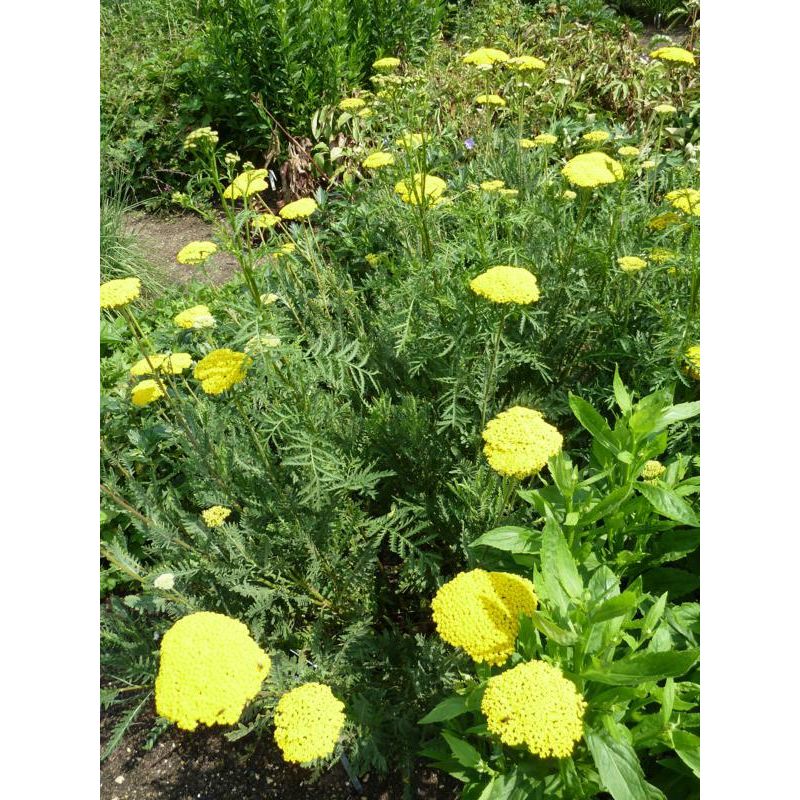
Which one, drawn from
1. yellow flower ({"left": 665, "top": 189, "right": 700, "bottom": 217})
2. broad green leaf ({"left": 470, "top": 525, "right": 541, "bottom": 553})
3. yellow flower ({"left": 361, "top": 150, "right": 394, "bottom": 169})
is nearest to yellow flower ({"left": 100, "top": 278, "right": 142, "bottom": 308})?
broad green leaf ({"left": 470, "top": 525, "right": 541, "bottom": 553})

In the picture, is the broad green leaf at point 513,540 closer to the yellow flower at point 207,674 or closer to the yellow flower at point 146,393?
the yellow flower at point 207,674

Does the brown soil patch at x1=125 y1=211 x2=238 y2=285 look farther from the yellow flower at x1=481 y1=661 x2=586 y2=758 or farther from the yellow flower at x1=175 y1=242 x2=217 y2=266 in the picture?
the yellow flower at x1=481 y1=661 x2=586 y2=758

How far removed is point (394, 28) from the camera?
5598 mm

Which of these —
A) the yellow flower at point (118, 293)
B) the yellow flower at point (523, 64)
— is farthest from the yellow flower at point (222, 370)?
the yellow flower at point (523, 64)

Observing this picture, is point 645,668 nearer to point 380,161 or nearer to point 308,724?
point 308,724

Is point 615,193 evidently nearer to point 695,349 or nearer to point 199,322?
point 695,349

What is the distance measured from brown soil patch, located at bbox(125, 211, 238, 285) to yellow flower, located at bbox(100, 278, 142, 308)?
2.55 meters

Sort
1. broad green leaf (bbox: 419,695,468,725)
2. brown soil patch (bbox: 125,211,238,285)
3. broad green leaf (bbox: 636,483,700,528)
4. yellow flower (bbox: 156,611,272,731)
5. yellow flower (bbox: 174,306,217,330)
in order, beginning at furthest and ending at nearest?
brown soil patch (bbox: 125,211,238,285)
yellow flower (bbox: 174,306,217,330)
broad green leaf (bbox: 636,483,700,528)
broad green leaf (bbox: 419,695,468,725)
yellow flower (bbox: 156,611,272,731)

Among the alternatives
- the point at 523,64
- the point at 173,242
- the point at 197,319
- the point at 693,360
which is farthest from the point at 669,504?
the point at 173,242

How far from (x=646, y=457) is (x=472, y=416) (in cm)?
67

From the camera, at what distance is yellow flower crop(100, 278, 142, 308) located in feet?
4.95

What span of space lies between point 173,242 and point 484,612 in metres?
4.40

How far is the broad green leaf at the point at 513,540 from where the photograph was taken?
4.75 feet

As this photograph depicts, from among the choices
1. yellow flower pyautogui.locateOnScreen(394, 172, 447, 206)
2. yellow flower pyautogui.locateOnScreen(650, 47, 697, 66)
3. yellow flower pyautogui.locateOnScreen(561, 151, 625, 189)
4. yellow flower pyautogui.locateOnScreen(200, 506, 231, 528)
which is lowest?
yellow flower pyautogui.locateOnScreen(200, 506, 231, 528)
